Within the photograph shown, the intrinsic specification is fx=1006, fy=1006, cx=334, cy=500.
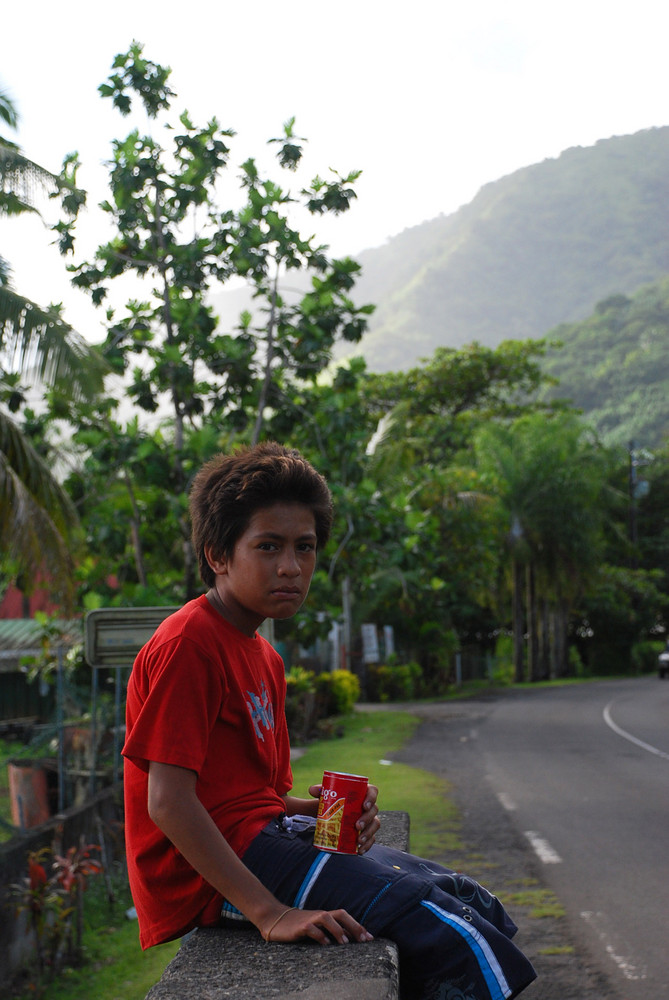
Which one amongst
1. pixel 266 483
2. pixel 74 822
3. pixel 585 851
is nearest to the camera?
pixel 266 483

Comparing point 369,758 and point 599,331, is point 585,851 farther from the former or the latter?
point 599,331

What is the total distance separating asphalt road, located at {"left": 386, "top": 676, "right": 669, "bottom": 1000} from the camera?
4695 millimetres

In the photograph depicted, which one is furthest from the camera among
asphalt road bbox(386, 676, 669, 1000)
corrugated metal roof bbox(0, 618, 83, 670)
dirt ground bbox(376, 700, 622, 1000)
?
corrugated metal roof bbox(0, 618, 83, 670)

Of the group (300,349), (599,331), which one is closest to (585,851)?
(300,349)

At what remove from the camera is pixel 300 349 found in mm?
9914

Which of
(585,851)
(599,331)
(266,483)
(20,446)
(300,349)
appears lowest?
(585,851)

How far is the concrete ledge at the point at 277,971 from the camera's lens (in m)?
1.90

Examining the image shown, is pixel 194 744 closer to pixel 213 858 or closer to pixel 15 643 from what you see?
pixel 213 858

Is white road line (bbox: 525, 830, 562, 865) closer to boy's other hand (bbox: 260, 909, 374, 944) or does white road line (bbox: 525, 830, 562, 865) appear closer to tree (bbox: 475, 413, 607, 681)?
boy's other hand (bbox: 260, 909, 374, 944)

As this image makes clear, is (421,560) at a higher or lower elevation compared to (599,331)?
lower

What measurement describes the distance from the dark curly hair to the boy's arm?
1.82 ft

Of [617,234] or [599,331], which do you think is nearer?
[599,331]

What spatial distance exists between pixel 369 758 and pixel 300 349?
17.9 feet

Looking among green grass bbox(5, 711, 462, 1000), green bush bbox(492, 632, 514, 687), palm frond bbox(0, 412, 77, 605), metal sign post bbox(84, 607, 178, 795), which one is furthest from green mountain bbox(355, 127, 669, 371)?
metal sign post bbox(84, 607, 178, 795)
